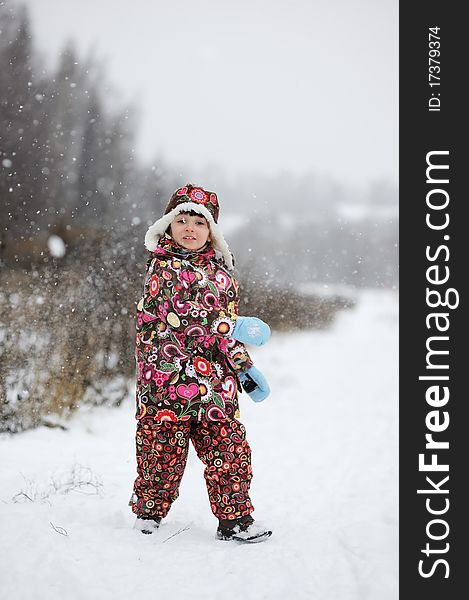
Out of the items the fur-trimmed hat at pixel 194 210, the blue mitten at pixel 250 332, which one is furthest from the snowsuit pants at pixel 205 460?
the fur-trimmed hat at pixel 194 210

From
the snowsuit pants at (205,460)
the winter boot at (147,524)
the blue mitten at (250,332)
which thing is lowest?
the winter boot at (147,524)

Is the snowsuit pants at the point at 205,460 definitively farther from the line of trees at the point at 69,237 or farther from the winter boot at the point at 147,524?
the line of trees at the point at 69,237

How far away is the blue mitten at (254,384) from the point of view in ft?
7.73

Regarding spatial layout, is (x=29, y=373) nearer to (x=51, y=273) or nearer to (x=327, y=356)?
(x=51, y=273)

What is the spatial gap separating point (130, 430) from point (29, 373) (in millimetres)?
1051

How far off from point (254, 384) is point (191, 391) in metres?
0.32

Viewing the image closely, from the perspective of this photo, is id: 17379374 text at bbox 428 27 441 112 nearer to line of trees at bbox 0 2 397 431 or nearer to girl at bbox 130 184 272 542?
girl at bbox 130 184 272 542

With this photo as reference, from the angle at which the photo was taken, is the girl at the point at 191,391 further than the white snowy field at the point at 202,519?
Yes

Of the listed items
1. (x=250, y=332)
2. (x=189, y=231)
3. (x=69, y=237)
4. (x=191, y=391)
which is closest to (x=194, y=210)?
(x=189, y=231)

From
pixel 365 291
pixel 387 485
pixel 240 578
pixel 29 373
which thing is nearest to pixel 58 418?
pixel 29 373

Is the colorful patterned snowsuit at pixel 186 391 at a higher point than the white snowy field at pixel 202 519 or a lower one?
higher

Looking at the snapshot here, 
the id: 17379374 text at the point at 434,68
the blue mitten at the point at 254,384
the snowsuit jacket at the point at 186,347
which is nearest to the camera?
the snowsuit jacket at the point at 186,347

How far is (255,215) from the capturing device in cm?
713

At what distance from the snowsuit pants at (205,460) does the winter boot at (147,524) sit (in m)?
0.02
